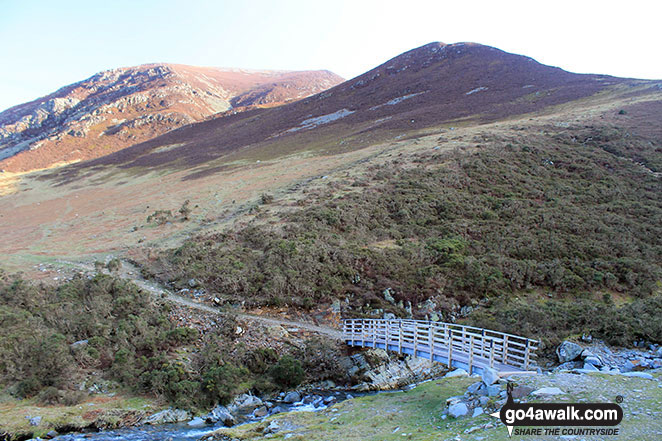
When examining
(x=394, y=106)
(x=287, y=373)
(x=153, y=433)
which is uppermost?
(x=394, y=106)

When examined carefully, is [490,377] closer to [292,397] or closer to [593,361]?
[593,361]

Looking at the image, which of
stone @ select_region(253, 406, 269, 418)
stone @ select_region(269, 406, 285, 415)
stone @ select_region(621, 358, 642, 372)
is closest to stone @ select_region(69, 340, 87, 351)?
stone @ select_region(253, 406, 269, 418)

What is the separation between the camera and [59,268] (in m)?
20.2

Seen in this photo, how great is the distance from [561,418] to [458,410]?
2.17 meters

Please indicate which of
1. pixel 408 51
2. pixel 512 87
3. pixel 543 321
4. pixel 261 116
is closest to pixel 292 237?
pixel 543 321

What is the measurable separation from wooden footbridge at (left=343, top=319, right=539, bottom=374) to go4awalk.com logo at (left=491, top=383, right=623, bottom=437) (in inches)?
97.9

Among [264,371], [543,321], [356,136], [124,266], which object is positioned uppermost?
[356,136]

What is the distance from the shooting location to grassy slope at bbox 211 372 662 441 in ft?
21.1

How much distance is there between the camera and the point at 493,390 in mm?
7973

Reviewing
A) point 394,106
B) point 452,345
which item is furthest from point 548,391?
point 394,106

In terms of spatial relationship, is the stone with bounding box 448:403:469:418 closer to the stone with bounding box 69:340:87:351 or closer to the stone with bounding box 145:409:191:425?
the stone with bounding box 145:409:191:425

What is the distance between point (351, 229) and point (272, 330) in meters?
9.10

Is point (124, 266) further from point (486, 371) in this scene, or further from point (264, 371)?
point (486, 371)

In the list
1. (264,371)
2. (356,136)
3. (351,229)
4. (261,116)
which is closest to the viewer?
(264,371)
